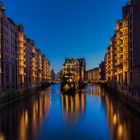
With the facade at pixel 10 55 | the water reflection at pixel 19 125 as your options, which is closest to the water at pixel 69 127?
the water reflection at pixel 19 125

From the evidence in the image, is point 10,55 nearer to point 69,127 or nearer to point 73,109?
point 73,109

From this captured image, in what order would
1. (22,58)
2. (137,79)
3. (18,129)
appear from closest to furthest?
(18,129) → (137,79) → (22,58)

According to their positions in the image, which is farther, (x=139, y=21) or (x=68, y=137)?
(x=139, y=21)

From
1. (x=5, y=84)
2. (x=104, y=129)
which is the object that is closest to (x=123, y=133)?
(x=104, y=129)

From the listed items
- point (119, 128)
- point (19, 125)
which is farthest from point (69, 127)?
point (19, 125)

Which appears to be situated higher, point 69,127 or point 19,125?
point 19,125

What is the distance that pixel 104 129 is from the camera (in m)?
46.4

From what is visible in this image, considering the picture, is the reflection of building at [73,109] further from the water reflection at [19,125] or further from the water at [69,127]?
the water reflection at [19,125]

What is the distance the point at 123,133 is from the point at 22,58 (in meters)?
87.7

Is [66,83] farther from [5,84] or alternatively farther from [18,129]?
[18,129]

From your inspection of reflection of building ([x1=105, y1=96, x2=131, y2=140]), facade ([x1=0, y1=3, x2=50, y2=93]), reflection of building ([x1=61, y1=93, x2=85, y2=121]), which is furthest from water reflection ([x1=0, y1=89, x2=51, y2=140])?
facade ([x1=0, y1=3, x2=50, y2=93])

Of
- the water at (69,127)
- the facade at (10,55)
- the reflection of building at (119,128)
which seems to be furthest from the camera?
the facade at (10,55)

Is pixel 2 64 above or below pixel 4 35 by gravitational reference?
below

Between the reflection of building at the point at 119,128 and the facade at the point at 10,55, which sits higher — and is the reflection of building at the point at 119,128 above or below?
below
